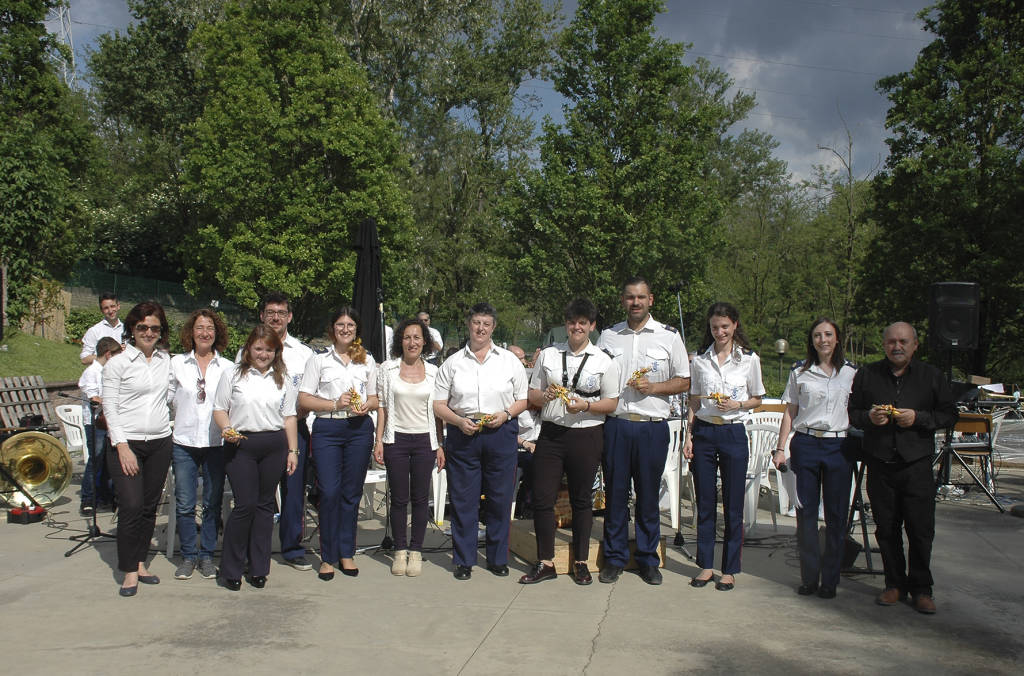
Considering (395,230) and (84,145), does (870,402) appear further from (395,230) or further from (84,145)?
A: (84,145)

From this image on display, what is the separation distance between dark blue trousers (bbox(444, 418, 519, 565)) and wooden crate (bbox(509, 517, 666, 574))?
0.28 metres

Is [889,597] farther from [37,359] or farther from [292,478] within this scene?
[37,359]

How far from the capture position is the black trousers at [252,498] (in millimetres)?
5105

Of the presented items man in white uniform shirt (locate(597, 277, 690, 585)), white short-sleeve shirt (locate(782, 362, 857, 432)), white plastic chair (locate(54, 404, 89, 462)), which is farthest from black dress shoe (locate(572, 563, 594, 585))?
white plastic chair (locate(54, 404, 89, 462))

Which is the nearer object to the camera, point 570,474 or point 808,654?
point 808,654

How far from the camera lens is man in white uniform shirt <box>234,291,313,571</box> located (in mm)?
5625

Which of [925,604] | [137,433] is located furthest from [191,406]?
[925,604]

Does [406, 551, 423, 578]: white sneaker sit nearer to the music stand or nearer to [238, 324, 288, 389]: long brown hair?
[238, 324, 288, 389]: long brown hair

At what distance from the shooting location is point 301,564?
222 inches

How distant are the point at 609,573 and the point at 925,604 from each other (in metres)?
1.90

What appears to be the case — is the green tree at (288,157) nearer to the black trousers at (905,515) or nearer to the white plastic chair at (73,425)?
the white plastic chair at (73,425)

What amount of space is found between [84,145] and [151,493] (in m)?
24.0

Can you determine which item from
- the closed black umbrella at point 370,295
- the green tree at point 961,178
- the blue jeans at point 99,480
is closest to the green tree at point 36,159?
the blue jeans at point 99,480

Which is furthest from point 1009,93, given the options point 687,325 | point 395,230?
point 395,230
